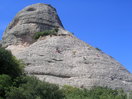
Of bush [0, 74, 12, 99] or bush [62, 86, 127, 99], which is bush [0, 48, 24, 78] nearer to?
bush [0, 74, 12, 99]

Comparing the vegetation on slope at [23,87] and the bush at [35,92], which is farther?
the vegetation on slope at [23,87]

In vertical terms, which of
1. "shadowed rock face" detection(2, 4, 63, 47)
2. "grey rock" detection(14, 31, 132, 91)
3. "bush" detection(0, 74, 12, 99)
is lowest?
"bush" detection(0, 74, 12, 99)

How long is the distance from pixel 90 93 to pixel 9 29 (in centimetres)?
2733

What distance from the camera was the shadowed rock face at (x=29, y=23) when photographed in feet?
169

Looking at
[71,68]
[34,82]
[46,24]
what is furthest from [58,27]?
[34,82]

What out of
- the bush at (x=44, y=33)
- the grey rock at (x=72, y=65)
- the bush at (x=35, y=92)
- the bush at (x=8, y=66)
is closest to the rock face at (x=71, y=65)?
the grey rock at (x=72, y=65)

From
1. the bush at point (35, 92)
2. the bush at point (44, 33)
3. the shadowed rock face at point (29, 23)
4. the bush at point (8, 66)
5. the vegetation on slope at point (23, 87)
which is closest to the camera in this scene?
the bush at point (35, 92)

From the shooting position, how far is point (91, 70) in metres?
38.7

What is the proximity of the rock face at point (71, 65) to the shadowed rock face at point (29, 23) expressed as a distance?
3886mm

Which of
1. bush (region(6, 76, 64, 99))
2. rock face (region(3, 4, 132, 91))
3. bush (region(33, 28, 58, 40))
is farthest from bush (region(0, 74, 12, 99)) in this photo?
bush (region(33, 28, 58, 40))

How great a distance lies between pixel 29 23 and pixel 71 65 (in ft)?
50.4

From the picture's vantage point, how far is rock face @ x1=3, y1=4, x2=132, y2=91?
37219mm

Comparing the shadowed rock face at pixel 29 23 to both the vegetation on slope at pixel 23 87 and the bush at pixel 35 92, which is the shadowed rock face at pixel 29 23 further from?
the bush at pixel 35 92

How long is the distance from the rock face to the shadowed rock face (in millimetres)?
3886
